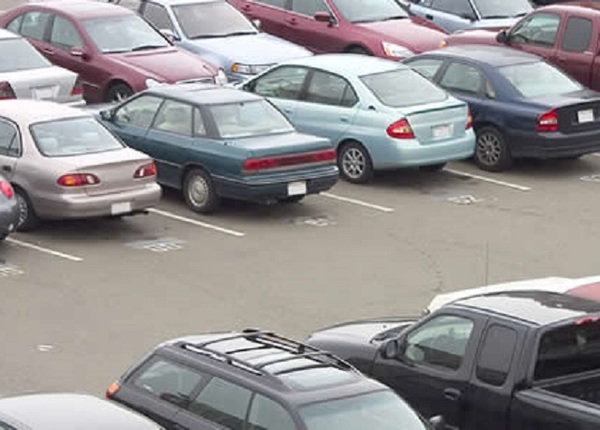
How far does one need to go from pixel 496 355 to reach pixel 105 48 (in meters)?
13.6

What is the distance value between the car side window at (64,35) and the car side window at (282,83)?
2.89m

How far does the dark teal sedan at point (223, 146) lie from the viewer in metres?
20.8

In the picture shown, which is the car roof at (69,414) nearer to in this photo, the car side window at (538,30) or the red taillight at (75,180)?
the red taillight at (75,180)

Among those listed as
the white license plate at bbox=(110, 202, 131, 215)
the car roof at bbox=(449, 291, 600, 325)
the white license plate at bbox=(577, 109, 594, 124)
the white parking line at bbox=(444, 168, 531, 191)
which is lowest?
the white parking line at bbox=(444, 168, 531, 191)

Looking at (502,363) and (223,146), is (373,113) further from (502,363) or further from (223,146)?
(502,363)

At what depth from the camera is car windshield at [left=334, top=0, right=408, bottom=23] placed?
28.4 m

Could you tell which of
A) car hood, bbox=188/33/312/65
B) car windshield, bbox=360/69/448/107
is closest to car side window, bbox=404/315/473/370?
car windshield, bbox=360/69/448/107

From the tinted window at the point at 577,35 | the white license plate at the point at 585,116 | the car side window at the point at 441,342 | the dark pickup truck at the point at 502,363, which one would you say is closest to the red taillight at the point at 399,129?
the white license plate at the point at 585,116

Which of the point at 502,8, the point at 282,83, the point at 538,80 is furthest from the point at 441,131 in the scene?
the point at 502,8

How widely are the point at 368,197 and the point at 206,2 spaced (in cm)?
664

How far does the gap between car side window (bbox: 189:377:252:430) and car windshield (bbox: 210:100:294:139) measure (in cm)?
948

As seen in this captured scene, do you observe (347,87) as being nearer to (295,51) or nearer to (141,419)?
(295,51)

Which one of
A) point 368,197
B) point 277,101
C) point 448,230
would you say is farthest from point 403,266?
point 277,101

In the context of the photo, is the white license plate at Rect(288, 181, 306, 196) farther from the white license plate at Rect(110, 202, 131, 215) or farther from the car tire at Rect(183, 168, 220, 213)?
the white license plate at Rect(110, 202, 131, 215)
